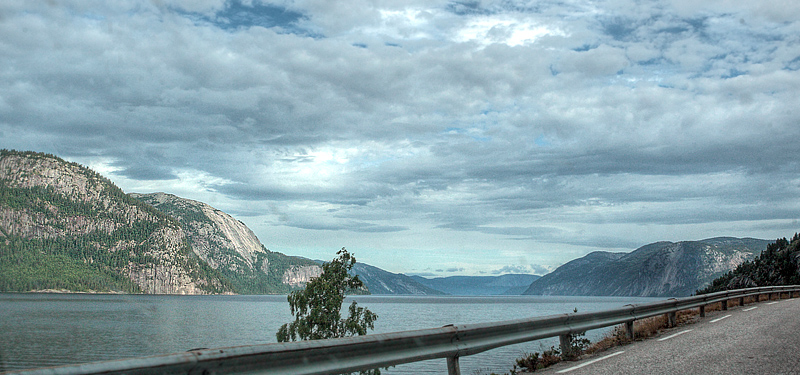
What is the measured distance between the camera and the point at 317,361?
253 inches

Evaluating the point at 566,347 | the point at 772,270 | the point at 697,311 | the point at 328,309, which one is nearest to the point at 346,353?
the point at 566,347

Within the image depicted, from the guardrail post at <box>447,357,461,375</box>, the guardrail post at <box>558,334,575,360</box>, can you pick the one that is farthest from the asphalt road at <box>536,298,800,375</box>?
the guardrail post at <box>447,357,461,375</box>

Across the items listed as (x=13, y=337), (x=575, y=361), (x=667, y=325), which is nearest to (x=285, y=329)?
(x=667, y=325)

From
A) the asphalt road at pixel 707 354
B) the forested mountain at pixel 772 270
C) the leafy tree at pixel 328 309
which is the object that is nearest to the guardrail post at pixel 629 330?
the asphalt road at pixel 707 354

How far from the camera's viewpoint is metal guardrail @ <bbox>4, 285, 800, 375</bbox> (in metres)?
4.96

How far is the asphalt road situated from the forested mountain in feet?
176

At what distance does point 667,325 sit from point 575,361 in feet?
24.1

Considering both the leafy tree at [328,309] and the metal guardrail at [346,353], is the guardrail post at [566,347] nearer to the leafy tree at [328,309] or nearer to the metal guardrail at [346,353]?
the metal guardrail at [346,353]

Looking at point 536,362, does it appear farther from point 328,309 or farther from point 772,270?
point 772,270

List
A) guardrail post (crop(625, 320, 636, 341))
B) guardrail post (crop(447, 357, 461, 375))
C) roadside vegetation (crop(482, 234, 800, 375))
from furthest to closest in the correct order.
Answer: guardrail post (crop(625, 320, 636, 341)) → roadside vegetation (crop(482, 234, 800, 375)) → guardrail post (crop(447, 357, 461, 375))

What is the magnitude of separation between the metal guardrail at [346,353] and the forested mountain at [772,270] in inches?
2365

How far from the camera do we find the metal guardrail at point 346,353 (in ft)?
16.3

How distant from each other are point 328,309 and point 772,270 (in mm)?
66260

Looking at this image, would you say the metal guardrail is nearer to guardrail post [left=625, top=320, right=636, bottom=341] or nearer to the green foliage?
the green foliage
